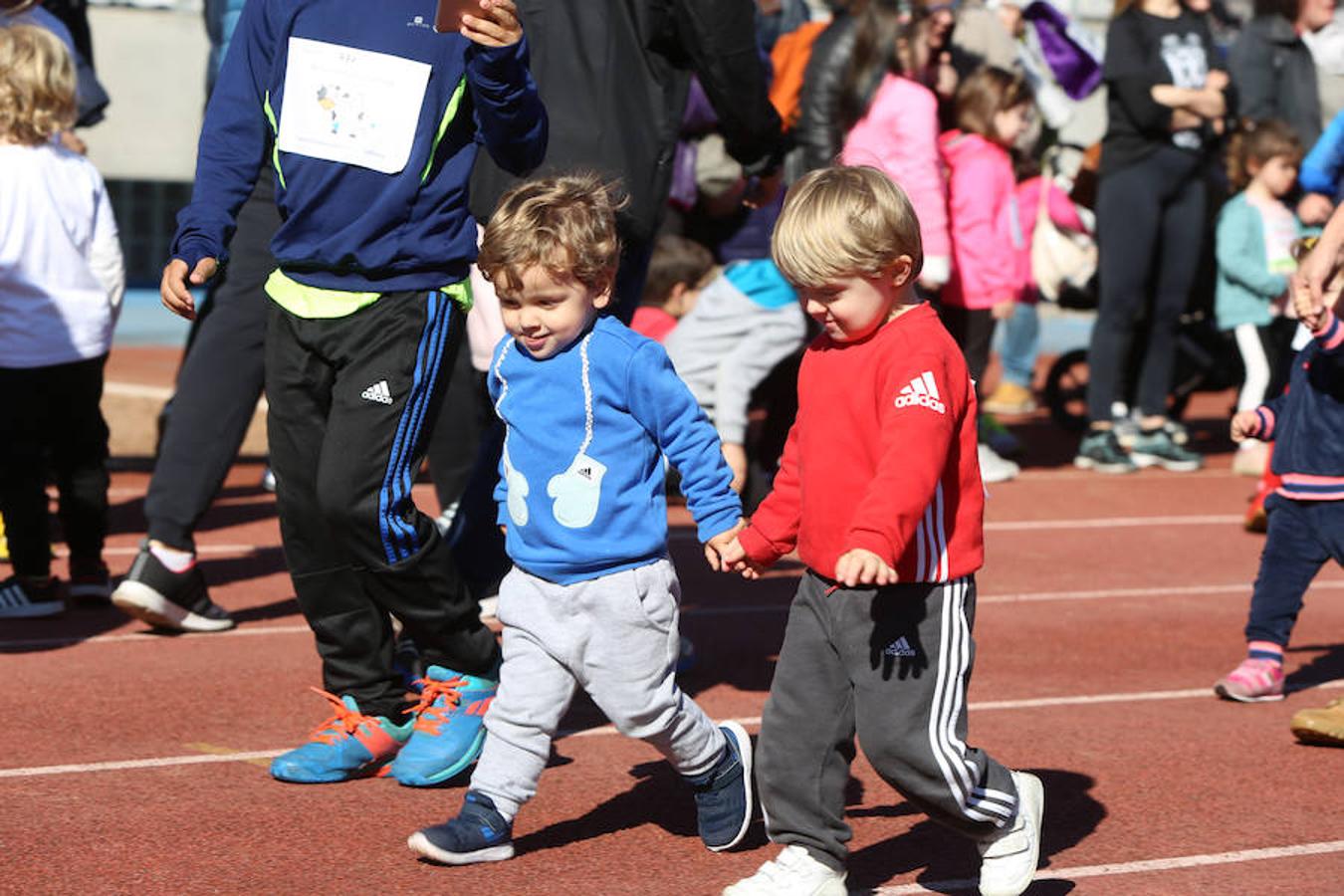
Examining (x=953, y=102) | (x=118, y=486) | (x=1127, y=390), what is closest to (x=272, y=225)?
(x=118, y=486)

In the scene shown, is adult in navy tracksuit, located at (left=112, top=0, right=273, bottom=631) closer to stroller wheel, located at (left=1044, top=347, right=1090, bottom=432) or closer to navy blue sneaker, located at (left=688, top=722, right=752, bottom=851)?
navy blue sneaker, located at (left=688, top=722, right=752, bottom=851)

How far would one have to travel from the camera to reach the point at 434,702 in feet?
16.6

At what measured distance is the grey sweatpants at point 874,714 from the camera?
4.06 meters

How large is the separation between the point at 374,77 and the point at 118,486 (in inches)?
197

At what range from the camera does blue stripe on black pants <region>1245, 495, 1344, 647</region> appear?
6.07 m

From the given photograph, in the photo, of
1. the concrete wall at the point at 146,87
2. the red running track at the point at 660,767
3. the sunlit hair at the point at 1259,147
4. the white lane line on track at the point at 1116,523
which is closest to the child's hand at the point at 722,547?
the red running track at the point at 660,767

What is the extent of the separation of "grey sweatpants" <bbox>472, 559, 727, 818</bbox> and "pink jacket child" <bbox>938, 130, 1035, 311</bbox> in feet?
19.5

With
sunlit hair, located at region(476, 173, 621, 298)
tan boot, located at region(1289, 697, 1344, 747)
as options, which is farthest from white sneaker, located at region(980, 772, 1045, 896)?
tan boot, located at region(1289, 697, 1344, 747)

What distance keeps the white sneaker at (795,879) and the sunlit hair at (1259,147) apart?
7431mm

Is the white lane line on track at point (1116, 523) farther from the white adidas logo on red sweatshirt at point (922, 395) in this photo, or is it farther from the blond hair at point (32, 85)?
the white adidas logo on red sweatshirt at point (922, 395)

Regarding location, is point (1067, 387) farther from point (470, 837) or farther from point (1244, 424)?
point (470, 837)

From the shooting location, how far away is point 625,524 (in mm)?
4477

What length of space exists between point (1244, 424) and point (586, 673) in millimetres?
2342

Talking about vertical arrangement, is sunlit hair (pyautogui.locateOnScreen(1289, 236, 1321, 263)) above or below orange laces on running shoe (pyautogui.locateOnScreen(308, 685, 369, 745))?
above
